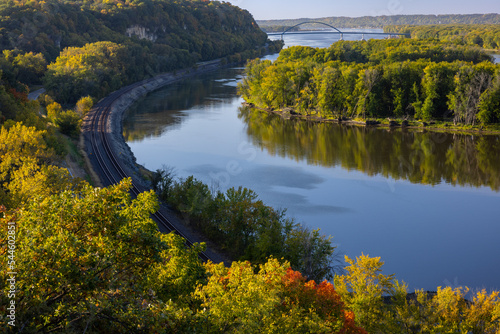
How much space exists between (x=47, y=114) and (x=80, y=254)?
125 ft

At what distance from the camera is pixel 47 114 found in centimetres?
4091

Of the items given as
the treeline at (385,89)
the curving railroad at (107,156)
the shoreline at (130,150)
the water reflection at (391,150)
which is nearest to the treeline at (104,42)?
the shoreline at (130,150)

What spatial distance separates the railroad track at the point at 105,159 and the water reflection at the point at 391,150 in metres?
13.0

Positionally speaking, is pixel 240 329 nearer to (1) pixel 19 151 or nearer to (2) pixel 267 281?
(2) pixel 267 281

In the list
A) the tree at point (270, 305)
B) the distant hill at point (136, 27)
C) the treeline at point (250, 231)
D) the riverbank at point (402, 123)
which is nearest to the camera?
the tree at point (270, 305)

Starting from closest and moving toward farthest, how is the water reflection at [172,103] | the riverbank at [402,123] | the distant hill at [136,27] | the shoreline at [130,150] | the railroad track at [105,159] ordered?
the shoreline at [130,150], the railroad track at [105,159], the riverbank at [402,123], the water reflection at [172,103], the distant hill at [136,27]

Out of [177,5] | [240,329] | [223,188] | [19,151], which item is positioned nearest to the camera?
[240,329]

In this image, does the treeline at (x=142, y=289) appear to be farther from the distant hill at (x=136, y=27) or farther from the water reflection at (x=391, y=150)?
the distant hill at (x=136, y=27)

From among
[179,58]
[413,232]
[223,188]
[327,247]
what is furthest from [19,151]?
[179,58]

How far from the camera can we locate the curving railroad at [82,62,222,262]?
21.5 metres

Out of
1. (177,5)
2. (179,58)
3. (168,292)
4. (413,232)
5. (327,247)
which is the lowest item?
(413,232)

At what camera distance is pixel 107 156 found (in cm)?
3294

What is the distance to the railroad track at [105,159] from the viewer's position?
2182 cm

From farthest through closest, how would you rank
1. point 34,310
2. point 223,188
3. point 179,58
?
1. point 179,58
2. point 223,188
3. point 34,310
